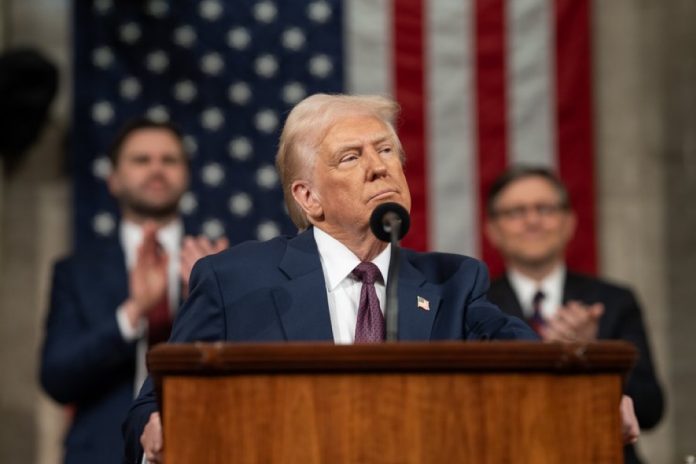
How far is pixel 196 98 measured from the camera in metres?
6.52

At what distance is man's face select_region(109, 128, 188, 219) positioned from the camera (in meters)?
5.25

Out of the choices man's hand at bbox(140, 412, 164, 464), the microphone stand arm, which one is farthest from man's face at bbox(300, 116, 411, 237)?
man's hand at bbox(140, 412, 164, 464)

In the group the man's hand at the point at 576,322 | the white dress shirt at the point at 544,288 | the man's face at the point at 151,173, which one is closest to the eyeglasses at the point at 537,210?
the white dress shirt at the point at 544,288

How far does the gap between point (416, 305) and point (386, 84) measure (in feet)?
11.1

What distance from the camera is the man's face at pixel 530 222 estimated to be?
5.68m

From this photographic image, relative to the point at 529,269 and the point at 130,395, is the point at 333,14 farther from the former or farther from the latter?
the point at 130,395

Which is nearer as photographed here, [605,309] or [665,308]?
[605,309]

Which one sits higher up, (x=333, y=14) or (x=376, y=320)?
(x=333, y=14)

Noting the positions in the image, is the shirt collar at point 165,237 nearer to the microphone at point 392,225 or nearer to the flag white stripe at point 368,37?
the flag white stripe at point 368,37

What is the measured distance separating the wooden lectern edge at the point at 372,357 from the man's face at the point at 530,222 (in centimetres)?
299

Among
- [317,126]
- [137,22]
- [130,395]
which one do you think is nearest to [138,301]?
[130,395]

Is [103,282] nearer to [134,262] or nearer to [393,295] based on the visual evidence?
[134,262]

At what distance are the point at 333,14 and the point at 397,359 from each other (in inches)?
164

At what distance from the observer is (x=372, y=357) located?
2625 mm
